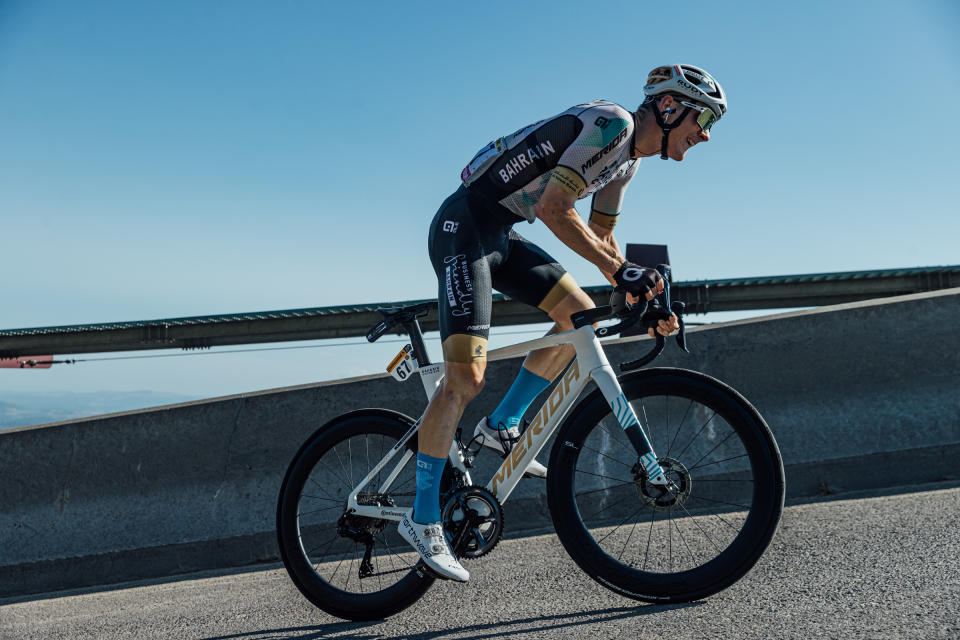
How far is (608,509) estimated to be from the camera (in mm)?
4465

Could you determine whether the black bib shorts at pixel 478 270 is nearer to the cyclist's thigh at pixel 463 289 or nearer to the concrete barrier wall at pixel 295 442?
the cyclist's thigh at pixel 463 289

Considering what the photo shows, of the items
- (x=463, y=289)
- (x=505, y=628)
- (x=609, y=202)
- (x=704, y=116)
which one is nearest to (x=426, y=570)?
(x=505, y=628)

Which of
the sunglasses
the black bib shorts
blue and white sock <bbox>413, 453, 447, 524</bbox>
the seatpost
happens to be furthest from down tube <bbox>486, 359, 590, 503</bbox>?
the sunglasses

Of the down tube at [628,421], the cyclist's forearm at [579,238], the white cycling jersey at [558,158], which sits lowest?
the down tube at [628,421]

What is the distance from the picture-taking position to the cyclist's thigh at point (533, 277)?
3568 millimetres

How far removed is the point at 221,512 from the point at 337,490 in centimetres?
103

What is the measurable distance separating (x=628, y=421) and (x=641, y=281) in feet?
1.94

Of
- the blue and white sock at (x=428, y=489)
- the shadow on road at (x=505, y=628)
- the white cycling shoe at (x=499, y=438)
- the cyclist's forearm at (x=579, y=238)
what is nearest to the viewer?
the shadow on road at (x=505, y=628)

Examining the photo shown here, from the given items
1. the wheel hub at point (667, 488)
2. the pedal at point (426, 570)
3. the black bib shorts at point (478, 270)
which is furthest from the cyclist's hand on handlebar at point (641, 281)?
the pedal at point (426, 570)

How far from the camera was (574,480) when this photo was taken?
3219 mm

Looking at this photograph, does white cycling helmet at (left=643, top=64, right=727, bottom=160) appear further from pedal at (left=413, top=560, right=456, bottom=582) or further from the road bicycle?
pedal at (left=413, top=560, right=456, bottom=582)

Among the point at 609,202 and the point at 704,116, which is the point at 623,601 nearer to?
the point at 609,202

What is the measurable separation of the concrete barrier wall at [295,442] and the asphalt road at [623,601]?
27 centimetres

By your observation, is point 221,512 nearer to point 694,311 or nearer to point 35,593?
point 35,593
